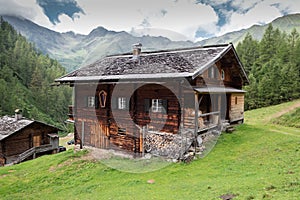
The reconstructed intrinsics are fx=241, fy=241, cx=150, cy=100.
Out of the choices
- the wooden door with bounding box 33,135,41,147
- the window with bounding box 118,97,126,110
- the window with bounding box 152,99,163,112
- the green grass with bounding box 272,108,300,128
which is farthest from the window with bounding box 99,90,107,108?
the green grass with bounding box 272,108,300,128

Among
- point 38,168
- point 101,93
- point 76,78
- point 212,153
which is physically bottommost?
point 38,168

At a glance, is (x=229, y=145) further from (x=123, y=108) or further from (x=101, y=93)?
(x=101, y=93)

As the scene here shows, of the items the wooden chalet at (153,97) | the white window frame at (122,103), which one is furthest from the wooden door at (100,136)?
the white window frame at (122,103)

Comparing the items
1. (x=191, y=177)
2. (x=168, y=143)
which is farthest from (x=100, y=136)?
(x=191, y=177)

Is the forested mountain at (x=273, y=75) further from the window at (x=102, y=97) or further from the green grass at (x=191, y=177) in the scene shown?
the window at (x=102, y=97)

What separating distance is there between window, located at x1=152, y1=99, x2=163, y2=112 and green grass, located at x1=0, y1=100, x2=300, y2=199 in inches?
148

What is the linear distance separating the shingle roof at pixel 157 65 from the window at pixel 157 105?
1.98 m

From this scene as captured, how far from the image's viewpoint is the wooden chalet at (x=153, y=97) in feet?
48.5

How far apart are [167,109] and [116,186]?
19.2 feet

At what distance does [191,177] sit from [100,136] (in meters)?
9.34

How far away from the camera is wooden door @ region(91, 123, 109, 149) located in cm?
1841

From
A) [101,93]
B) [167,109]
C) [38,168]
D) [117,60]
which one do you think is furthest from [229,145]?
[38,168]

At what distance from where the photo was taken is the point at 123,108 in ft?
57.0

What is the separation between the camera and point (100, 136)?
18734 mm
